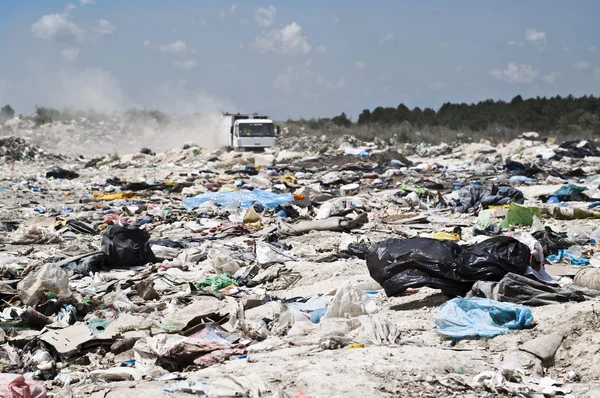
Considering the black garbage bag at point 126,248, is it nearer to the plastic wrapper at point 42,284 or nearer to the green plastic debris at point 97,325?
the plastic wrapper at point 42,284

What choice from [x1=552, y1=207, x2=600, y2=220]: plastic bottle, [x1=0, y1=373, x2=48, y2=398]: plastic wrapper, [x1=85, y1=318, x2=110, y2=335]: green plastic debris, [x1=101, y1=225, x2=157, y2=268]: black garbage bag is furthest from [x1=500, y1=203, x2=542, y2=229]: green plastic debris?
[x1=0, y1=373, x2=48, y2=398]: plastic wrapper

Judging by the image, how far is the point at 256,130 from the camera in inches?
1043

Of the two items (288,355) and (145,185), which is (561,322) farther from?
(145,185)

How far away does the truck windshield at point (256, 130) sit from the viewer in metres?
26.4

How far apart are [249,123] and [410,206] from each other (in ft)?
52.2

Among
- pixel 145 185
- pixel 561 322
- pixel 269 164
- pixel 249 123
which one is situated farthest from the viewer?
pixel 249 123

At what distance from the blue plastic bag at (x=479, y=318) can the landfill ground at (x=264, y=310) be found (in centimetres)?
5

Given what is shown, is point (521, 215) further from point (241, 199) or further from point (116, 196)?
point (116, 196)

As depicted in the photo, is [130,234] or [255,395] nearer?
[255,395]

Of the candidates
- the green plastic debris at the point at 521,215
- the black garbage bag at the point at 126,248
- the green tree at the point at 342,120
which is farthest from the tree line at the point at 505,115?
the black garbage bag at the point at 126,248

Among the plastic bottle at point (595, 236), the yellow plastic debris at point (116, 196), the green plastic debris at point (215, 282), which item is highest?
the plastic bottle at point (595, 236)

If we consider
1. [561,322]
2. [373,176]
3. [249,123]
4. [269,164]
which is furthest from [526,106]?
[561,322]

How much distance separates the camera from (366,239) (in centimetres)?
820

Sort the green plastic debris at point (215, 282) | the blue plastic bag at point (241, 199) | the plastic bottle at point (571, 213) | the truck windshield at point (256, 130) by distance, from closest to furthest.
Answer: the green plastic debris at point (215, 282) → the plastic bottle at point (571, 213) → the blue plastic bag at point (241, 199) → the truck windshield at point (256, 130)
